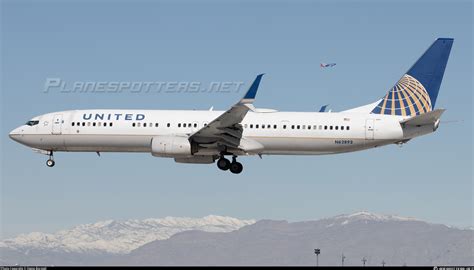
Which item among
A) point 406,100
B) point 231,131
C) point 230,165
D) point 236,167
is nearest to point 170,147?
point 231,131

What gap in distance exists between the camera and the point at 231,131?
77750 millimetres

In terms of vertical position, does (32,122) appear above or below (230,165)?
above

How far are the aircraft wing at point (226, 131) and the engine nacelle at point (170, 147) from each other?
2.78 ft

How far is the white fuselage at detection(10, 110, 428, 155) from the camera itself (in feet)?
257

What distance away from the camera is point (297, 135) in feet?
256

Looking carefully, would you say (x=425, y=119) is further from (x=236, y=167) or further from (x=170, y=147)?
(x=170, y=147)

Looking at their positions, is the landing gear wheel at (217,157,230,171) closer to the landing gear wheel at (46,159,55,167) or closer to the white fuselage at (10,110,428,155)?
the white fuselage at (10,110,428,155)

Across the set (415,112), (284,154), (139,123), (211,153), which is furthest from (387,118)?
(139,123)

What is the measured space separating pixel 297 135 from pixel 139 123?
13271mm

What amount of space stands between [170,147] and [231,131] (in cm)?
516

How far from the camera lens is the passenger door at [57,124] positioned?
81.1m

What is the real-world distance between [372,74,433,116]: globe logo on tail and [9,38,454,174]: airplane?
0.09 m

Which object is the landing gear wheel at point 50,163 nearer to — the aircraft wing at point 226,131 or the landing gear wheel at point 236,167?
the aircraft wing at point 226,131

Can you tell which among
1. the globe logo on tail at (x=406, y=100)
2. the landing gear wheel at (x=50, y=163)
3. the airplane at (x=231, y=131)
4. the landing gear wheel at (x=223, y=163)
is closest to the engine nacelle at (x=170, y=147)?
the airplane at (x=231, y=131)
